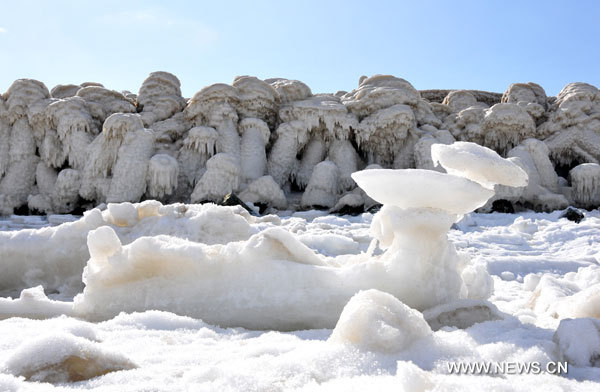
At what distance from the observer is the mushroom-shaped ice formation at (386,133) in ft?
34.7

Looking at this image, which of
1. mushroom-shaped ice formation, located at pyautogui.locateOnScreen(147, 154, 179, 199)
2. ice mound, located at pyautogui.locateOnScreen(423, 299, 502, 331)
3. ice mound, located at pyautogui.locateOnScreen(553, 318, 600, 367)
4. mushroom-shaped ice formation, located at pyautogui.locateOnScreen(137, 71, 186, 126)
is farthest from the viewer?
mushroom-shaped ice formation, located at pyautogui.locateOnScreen(137, 71, 186, 126)

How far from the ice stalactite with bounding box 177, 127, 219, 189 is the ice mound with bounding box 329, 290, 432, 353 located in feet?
29.9

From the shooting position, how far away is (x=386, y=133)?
11.0m

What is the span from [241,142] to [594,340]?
32.6 ft

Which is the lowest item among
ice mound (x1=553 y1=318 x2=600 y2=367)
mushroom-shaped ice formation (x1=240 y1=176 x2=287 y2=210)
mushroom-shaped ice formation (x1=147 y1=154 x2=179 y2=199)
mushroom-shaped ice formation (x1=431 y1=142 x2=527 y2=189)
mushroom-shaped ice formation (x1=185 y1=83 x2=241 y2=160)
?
mushroom-shaped ice formation (x1=240 y1=176 x2=287 y2=210)

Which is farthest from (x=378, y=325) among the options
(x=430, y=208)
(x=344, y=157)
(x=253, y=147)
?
(x=344, y=157)

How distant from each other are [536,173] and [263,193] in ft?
21.5

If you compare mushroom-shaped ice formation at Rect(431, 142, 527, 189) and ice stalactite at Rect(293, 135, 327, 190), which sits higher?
mushroom-shaped ice formation at Rect(431, 142, 527, 189)

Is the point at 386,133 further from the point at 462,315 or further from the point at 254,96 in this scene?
the point at 462,315

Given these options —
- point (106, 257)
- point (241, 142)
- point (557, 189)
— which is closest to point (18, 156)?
point (241, 142)

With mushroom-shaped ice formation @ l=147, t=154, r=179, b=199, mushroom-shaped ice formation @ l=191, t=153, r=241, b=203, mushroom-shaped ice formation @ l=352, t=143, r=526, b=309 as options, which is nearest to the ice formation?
mushroom-shaped ice formation @ l=191, t=153, r=241, b=203

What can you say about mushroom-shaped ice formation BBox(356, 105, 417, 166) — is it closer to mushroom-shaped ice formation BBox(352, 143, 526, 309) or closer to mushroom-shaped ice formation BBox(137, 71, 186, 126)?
mushroom-shaped ice formation BBox(137, 71, 186, 126)

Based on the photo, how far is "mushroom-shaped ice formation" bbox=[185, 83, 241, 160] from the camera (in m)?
10.7

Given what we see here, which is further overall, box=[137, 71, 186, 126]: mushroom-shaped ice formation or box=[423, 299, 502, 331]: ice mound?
box=[137, 71, 186, 126]: mushroom-shaped ice formation
